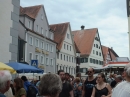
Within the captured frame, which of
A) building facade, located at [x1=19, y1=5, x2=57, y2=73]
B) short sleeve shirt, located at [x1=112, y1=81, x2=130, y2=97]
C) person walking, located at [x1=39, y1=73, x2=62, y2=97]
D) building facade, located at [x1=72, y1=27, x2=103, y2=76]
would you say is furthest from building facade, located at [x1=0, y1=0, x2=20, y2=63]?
building facade, located at [x1=72, y1=27, x2=103, y2=76]

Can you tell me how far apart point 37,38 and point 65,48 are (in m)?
12.4

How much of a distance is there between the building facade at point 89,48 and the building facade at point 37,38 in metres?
16.7

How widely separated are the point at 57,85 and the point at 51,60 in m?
43.4

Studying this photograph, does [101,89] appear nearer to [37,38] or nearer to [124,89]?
[124,89]

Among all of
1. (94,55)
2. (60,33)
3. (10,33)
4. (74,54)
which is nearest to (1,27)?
(10,33)

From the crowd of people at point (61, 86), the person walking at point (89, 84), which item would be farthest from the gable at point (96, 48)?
the person walking at point (89, 84)

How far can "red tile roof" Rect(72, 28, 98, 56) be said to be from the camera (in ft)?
211

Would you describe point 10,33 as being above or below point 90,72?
above

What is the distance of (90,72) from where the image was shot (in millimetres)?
7469

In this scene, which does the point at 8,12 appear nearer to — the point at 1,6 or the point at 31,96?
the point at 1,6

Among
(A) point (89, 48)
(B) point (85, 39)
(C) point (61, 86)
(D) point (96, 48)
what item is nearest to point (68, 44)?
(A) point (89, 48)

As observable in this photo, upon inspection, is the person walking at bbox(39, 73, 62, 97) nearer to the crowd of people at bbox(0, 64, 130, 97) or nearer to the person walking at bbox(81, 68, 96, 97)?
the crowd of people at bbox(0, 64, 130, 97)

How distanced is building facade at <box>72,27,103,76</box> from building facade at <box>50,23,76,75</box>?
18.1 ft

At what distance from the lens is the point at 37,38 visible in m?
41.2
